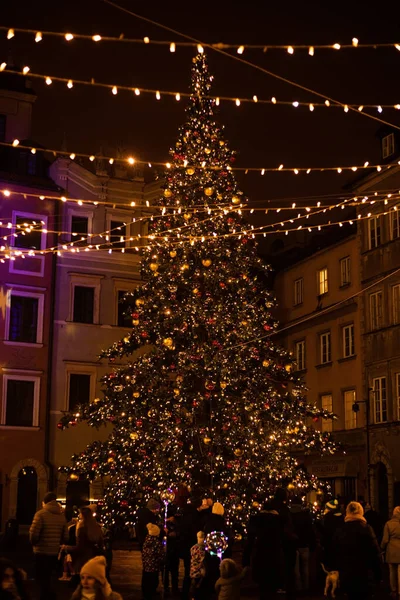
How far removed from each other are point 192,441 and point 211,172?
23.1 feet

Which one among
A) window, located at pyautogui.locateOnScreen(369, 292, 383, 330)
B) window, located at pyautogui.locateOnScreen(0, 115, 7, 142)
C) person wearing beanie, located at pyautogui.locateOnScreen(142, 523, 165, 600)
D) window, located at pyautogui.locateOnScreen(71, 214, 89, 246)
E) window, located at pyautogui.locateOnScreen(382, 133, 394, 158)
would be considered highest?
window, located at pyautogui.locateOnScreen(0, 115, 7, 142)

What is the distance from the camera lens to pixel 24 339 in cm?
3506

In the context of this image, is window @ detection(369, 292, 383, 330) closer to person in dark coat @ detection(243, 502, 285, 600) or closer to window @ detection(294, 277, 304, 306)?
window @ detection(294, 277, 304, 306)

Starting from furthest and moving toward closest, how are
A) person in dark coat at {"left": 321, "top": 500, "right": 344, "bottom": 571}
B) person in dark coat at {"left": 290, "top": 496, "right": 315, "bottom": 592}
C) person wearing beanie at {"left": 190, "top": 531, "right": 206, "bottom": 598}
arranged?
1. person in dark coat at {"left": 321, "top": 500, "right": 344, "bottom": 571}
2. person in dark coat at {"left": 290, "top": 496, "right": 315, "bottom": 592}
3. person wearing beanie at {"left": 190, "top": 531, "right": 206, "bottom": 598}

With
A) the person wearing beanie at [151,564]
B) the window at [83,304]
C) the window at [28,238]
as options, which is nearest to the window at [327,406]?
the window at [83,304]

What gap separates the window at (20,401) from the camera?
113ft

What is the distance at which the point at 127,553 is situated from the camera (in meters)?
26.8

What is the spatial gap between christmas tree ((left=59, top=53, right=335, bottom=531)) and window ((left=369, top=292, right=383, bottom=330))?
12.4m

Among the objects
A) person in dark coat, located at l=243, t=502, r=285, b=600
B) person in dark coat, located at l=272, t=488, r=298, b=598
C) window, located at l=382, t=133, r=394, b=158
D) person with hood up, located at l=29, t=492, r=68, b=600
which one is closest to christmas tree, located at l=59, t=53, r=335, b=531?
person in dark coat, located at l=272, t=488, r=298, b=598

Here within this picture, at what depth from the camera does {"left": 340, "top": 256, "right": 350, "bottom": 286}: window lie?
124 ft

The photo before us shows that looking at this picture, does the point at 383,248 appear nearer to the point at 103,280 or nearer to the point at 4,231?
the point at 103,280

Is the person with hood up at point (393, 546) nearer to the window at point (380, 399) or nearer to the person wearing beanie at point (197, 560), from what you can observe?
the person wearing beanie at point (197, 560)

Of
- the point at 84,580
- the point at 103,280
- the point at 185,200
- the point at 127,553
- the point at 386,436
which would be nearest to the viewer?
the point at 84,580

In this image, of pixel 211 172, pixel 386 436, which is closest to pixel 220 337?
pixel 211 172
